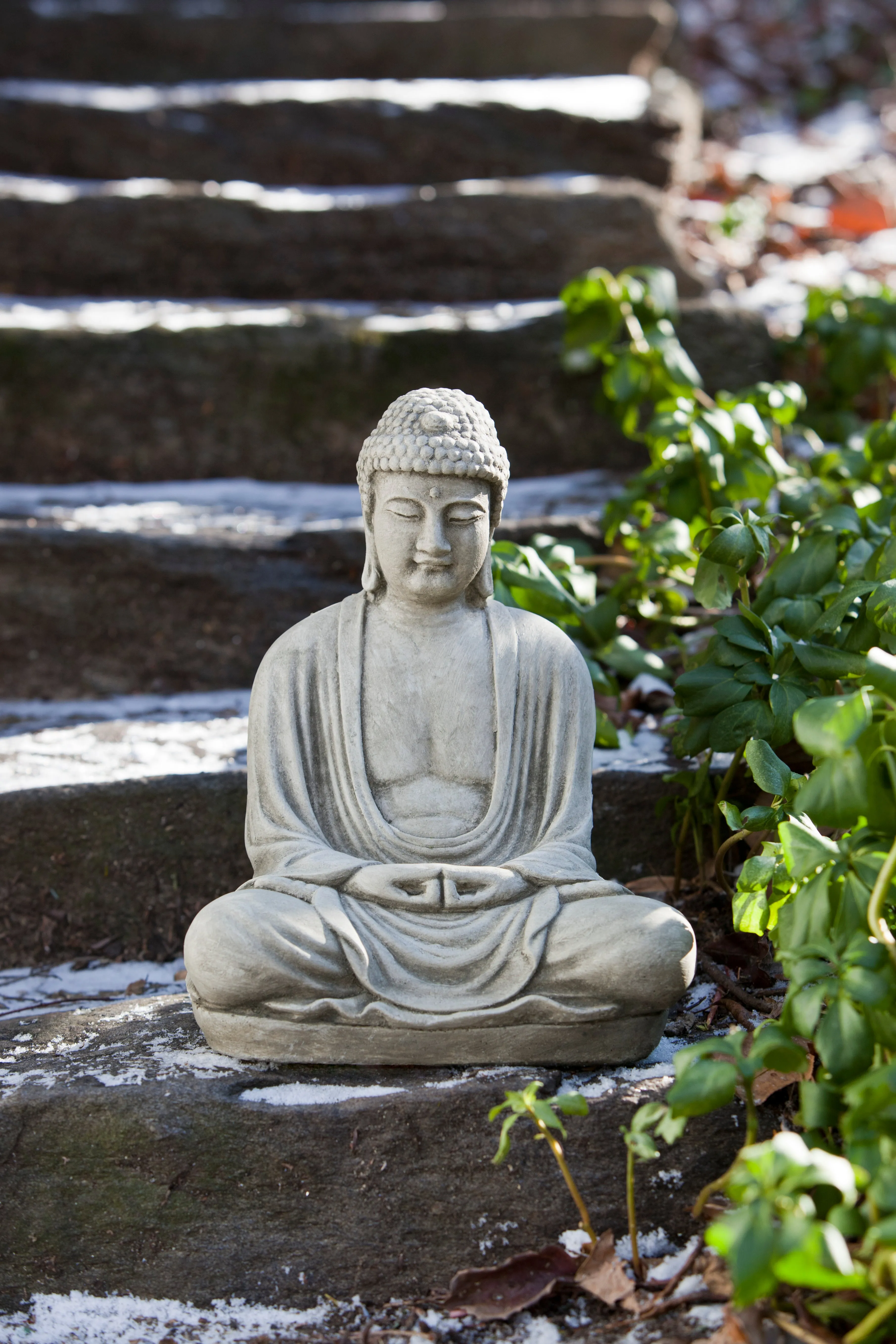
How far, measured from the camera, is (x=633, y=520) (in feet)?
14.5

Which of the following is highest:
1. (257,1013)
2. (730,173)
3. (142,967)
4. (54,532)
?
(730,173)

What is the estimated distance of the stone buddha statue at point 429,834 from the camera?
2.58 m

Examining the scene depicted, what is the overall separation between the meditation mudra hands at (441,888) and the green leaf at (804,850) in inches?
20.5

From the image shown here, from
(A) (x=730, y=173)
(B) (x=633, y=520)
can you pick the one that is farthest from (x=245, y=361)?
(A) (x=730, y=173)

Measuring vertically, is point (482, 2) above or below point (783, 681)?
above

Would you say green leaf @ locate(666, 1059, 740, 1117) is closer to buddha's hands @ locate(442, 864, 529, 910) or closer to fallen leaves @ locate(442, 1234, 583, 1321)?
fallen leaves @ locate(442, 1234, 583, 1321)

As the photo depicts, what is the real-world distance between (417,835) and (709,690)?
0.80m

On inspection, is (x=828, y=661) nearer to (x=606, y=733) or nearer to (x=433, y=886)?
(x=606, y=733)

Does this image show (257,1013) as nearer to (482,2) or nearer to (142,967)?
(142,967)

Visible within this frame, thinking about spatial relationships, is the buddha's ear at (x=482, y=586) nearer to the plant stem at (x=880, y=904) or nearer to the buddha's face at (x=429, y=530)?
the buddha's face at (x=429, y=530)

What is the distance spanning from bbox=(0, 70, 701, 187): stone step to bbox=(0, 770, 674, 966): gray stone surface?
135 inches

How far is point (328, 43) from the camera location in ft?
21.7

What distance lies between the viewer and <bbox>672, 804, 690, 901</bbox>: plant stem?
344 centimetres

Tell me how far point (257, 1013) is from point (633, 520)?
2408mm
